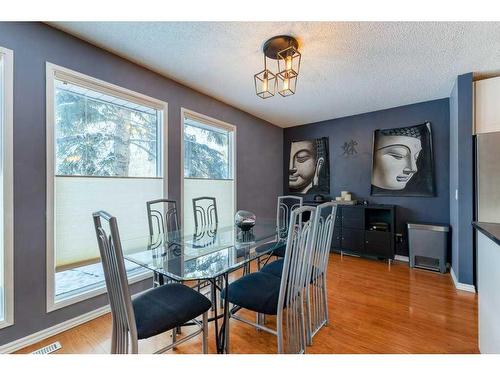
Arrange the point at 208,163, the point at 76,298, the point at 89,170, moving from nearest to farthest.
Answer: the point at 76,298 → the point at 89,170 → the point at 208,163

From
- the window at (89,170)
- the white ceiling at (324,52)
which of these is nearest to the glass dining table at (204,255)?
the window at (89,170)

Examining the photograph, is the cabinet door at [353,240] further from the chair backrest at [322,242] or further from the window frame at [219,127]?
the chair backrest at [322,242]

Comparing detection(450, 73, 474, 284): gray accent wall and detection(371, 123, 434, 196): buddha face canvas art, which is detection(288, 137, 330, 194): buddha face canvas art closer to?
detection(371, 123, 434, 196): buddha face canvas art

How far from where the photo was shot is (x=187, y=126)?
3082 mm

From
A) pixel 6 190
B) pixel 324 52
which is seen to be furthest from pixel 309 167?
pixel 6 190

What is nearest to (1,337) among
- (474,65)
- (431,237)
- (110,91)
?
(110,91)

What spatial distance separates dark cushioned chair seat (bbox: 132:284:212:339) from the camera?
1206mm

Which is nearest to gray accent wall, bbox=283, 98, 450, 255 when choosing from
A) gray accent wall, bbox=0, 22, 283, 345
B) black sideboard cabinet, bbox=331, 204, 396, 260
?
black sideboard cabinet, bbox=331, 204, 396, 260

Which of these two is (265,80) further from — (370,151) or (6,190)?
(370,151)

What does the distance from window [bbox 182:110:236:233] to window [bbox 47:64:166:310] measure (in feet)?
1.65

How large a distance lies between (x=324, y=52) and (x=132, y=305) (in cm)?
253

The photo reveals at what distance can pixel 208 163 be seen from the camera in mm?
3424

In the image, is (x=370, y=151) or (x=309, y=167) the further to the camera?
(x=309, y=167)
